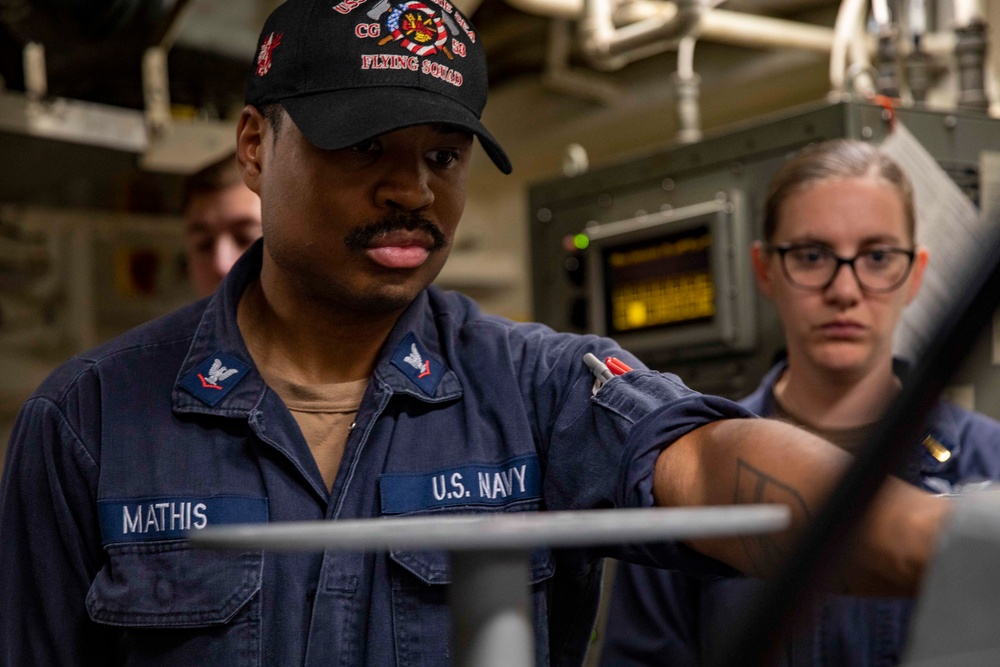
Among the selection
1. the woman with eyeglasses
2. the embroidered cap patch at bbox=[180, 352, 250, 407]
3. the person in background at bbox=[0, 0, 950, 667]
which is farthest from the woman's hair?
the embroidered cap patch at bbox=[180, 352, 250, 407]

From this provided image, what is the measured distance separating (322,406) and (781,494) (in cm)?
54

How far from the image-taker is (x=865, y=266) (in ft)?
5.56

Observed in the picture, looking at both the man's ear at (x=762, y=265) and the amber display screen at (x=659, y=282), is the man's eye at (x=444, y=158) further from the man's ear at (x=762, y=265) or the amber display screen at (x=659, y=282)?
the amber display screen at (x=659, y=282)

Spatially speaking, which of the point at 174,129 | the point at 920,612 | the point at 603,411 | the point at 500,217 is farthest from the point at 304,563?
the point at 500,217

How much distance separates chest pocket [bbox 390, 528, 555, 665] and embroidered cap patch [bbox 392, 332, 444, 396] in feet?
0.63

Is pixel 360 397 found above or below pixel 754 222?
below

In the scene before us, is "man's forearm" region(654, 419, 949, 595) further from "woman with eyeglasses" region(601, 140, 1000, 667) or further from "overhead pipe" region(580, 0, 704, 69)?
"overhead pipe" region(580, 0, 704, 69)

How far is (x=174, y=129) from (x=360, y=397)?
5.41 ft

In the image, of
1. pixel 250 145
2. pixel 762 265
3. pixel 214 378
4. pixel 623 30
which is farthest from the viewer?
pixel 623 30

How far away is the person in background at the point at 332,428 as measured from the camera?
1126 mm

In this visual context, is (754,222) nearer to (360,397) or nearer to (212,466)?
(360,397)

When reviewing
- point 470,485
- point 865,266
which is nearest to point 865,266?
point 865,266

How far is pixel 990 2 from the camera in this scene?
2.67m

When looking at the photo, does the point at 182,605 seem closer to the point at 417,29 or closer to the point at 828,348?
the point at 417,29
